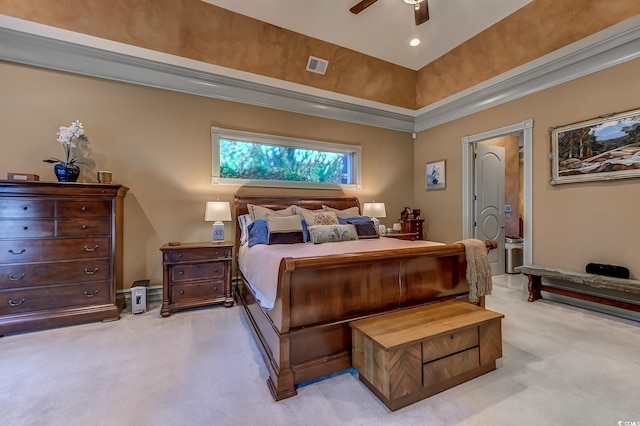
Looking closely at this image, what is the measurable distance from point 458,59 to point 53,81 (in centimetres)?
534

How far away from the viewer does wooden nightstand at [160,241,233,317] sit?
3150mm

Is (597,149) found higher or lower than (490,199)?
→ higher

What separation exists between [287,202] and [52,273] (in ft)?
9.05

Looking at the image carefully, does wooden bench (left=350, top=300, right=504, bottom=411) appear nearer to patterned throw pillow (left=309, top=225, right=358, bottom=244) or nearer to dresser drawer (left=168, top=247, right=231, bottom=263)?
patterned throw pillow (left=309, top=225, right=358, bottom=244)

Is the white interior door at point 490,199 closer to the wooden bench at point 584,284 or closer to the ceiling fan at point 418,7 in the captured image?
the wooden bench at point 584,284

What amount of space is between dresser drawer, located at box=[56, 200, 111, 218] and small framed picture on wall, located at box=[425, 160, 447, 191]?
505cm

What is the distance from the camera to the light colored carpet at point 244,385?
1561mm

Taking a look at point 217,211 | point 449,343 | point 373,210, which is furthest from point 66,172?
point 373,210

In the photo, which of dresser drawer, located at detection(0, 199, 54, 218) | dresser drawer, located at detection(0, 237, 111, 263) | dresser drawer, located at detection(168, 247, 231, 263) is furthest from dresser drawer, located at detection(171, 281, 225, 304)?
dresser drawer, located at detection(0, 199, 54, 218)

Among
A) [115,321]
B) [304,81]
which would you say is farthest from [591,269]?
[115,321]

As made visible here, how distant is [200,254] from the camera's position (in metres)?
3.29

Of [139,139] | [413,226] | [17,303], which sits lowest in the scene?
[17,303]

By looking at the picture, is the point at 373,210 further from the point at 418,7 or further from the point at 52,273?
the point at 52,273

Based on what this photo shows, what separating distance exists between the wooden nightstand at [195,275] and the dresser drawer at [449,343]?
250cm
